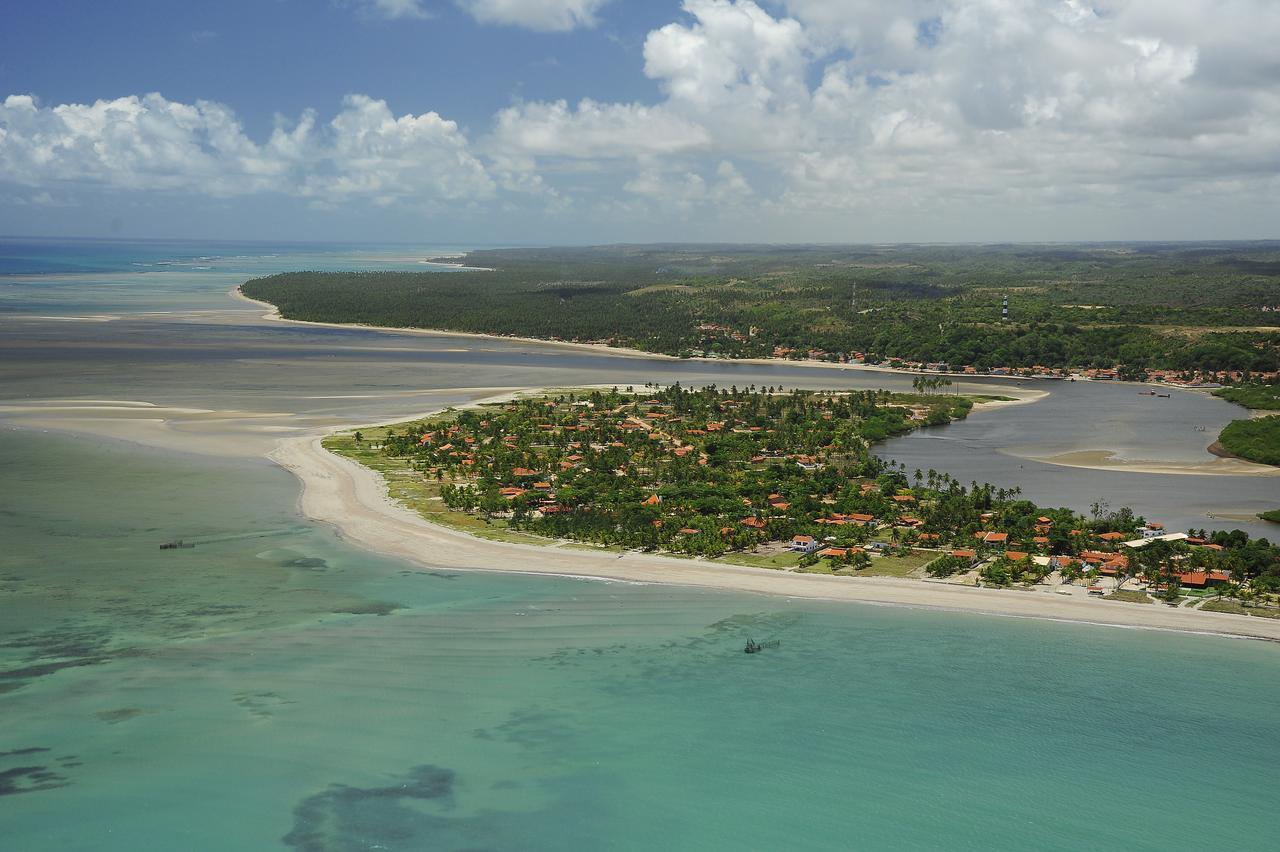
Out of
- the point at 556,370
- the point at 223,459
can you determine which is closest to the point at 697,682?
the point at 223,459

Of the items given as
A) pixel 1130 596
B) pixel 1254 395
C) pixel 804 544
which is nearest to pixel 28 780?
pixel 804 544

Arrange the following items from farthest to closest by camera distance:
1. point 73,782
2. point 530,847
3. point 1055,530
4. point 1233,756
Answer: point 1055,530, point 1233,756, point 73,782, point 530,847

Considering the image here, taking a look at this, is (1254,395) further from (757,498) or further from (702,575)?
(702,575)

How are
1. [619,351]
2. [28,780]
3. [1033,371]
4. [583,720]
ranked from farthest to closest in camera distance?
[619,351] < [1033,371] < [583,720] < [28,780]

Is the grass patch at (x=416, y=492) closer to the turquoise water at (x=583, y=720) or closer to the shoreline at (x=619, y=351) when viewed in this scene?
the turquoise water at (x=583, y=720)

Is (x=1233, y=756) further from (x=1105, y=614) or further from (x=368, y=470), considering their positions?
(x=368, y=470)
